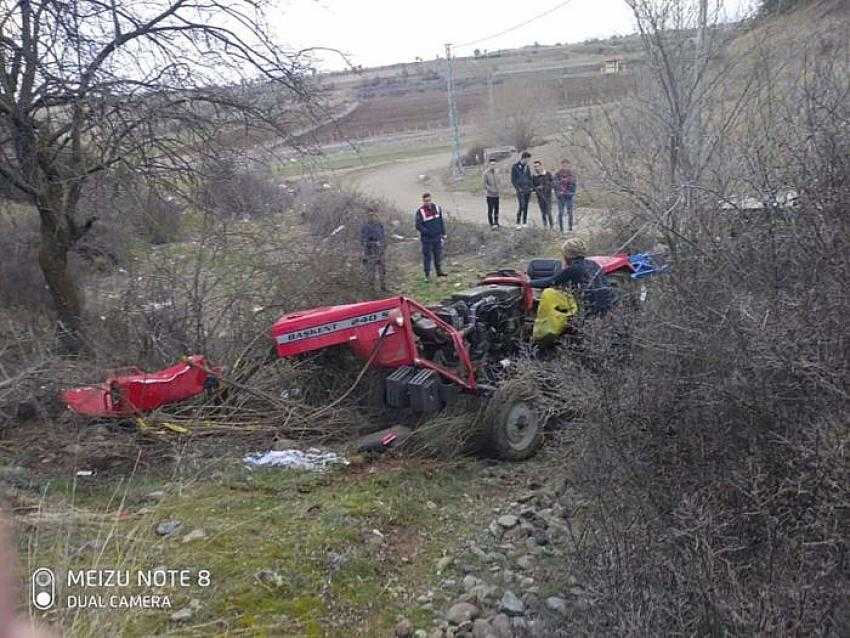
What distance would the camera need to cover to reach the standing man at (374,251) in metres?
10.1

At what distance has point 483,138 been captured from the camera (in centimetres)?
3294

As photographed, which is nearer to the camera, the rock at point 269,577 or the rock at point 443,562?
the rock at point 269,577

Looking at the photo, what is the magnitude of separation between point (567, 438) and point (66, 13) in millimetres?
5390

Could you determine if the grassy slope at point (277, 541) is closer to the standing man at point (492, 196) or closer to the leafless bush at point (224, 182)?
the leafless bush at point (224, 182)

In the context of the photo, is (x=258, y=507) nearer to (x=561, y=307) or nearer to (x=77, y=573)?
(x=77, y=573)

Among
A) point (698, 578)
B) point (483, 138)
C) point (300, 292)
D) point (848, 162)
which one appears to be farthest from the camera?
point (483, 138)

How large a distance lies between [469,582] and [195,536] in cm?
157

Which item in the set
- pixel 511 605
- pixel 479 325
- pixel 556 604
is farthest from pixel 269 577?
pixel 479 325

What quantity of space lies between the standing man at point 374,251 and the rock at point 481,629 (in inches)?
235

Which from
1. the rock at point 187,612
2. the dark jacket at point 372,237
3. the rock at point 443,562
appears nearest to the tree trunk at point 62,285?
the rock at point 187,612

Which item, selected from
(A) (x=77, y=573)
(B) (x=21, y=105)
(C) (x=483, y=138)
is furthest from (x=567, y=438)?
(C) (x=483, y=138)

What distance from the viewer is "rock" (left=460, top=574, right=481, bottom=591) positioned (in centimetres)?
436

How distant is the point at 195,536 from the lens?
445 cm

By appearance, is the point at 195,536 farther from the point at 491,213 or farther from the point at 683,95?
the point at 491,213
